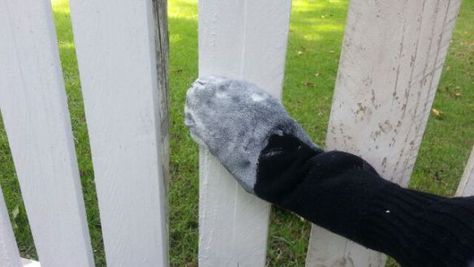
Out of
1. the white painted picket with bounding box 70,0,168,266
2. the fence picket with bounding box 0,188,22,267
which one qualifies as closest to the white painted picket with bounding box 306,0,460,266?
the white painted picket with bounding box 70,0,168,266

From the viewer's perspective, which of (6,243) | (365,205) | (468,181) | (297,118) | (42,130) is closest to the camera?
(365,205)

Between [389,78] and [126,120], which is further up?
[389,78]

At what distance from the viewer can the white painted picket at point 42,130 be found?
90 cm

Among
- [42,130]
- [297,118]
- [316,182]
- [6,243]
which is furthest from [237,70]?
[297,118]

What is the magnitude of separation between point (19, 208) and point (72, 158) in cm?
96

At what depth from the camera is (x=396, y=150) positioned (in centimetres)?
87

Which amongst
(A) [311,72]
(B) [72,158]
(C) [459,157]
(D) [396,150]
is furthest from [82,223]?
(A) [311,72]

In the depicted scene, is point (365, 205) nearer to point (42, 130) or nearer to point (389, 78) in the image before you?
point (389, 78)

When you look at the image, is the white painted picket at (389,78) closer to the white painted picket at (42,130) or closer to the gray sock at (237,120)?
the gray sock at (237,120)

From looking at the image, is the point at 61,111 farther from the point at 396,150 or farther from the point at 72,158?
the point at 396,150

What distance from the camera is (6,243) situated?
123cm

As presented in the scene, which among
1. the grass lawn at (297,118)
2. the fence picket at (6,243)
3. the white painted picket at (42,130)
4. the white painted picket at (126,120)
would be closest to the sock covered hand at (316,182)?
the white painted picket at (126,120)

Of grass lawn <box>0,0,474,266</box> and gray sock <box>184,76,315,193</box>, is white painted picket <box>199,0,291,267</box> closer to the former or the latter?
gray sock <box>184,76,315,193</box>

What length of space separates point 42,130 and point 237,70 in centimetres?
48
